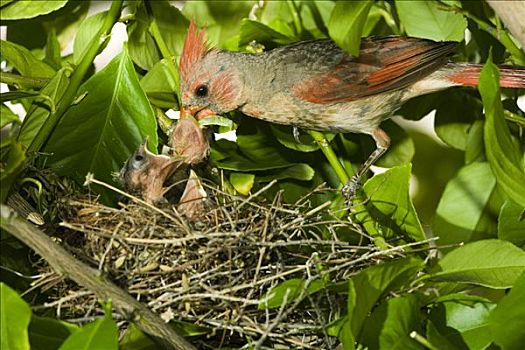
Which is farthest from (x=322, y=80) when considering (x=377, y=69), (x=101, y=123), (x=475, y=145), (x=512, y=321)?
(x=512, y=321)

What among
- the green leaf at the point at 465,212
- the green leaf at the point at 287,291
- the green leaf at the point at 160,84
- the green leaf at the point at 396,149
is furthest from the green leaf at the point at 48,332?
the green leaf at the point at 396,149

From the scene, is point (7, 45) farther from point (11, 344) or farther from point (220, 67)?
point (11, 344)

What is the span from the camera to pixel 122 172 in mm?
1682

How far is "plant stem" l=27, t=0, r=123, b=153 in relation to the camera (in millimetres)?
1616

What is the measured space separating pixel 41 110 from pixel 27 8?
25 cm

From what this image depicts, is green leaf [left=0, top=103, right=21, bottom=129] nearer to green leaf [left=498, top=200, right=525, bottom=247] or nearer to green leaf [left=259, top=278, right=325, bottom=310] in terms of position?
green leaf [left=259, top=278, right=325, bottom=310]

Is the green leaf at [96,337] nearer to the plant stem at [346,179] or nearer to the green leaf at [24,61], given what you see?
the plant stem at [346,179]

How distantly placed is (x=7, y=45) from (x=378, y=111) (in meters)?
0.68

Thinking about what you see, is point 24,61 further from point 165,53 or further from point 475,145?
point 475,145

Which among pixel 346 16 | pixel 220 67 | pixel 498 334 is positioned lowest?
pixel 498 334

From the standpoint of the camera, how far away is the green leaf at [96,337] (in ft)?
3.93

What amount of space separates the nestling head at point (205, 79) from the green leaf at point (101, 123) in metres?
0.16

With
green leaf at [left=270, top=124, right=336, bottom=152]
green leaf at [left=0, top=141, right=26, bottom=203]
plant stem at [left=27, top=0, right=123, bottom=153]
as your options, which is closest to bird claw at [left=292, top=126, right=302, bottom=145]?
green leaf at [left=270, top=124, right=336, bottom=152]

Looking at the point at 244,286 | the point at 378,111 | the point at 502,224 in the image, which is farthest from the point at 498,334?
the point at 378,111
